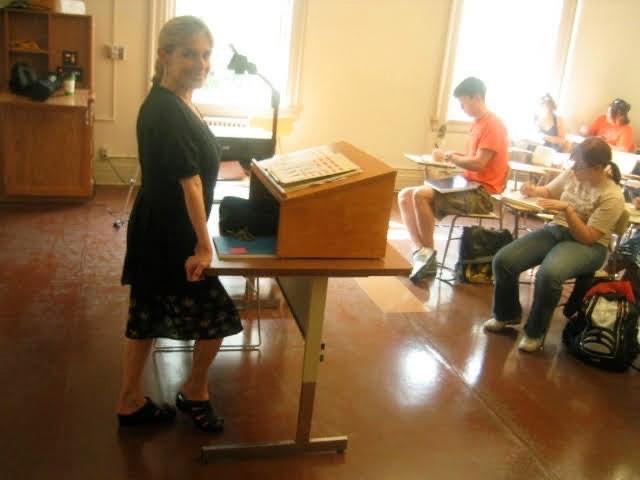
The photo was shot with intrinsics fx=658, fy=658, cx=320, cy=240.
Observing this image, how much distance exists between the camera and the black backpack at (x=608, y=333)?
10.3 ft

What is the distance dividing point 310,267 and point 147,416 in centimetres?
91

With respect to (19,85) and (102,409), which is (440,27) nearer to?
(19,85)

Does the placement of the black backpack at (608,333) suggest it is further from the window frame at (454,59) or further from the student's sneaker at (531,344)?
the window frame at (454,59)

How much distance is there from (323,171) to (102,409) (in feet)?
4.09

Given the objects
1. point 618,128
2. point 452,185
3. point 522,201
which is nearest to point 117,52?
point 452,185

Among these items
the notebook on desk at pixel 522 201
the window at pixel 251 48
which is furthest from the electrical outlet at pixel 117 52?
the notebook on desk at pixel 522 201

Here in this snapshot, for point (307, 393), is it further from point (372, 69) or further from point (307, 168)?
point (372, 69)

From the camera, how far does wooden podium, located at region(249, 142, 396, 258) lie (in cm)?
185

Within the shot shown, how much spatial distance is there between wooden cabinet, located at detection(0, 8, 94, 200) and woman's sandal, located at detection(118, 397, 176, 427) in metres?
2.92

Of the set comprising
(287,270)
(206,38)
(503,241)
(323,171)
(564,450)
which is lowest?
(564,450)

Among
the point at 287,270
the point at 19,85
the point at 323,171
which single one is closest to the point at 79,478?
the point at 287,270

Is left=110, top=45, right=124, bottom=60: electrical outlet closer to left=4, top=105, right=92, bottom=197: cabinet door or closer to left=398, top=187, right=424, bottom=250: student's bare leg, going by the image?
left=4, top=105, right=92, bottom=197: cabinet door

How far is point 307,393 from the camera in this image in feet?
7.17

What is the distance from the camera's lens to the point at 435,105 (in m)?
6.48
